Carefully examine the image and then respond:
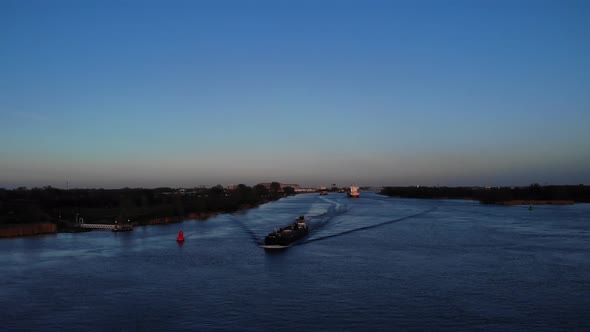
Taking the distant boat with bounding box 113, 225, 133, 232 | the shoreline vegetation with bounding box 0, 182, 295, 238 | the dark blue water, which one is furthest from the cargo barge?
the shoreline vegetation with bounding box 0, 182, 295, 238

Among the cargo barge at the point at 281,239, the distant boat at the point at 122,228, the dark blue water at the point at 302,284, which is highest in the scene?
the distant boat at the point at 122,228

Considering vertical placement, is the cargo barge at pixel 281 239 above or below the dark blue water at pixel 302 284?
above

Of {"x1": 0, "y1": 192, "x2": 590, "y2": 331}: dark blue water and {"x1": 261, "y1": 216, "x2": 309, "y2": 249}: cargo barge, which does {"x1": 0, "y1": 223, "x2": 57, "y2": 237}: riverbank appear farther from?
{"x1": 261, "y1": 216, "x2": 309, "y2": 249}: cargo barge

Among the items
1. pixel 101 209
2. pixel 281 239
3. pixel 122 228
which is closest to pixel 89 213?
pixel 101 209

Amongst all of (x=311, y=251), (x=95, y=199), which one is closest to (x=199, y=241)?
(x=311, y=251)

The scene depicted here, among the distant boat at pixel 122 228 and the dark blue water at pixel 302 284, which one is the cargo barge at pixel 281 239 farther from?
the distant boat at pixel 122 228

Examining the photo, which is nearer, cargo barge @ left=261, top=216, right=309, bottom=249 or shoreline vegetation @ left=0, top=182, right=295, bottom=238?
cargo barge @ left=261, top=216, right=309, bottom=249

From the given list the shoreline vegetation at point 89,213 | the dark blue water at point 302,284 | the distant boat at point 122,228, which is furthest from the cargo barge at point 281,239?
the shoreline vegetation at point 89,213

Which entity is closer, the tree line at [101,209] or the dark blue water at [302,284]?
the dark blue water at [302,284]
